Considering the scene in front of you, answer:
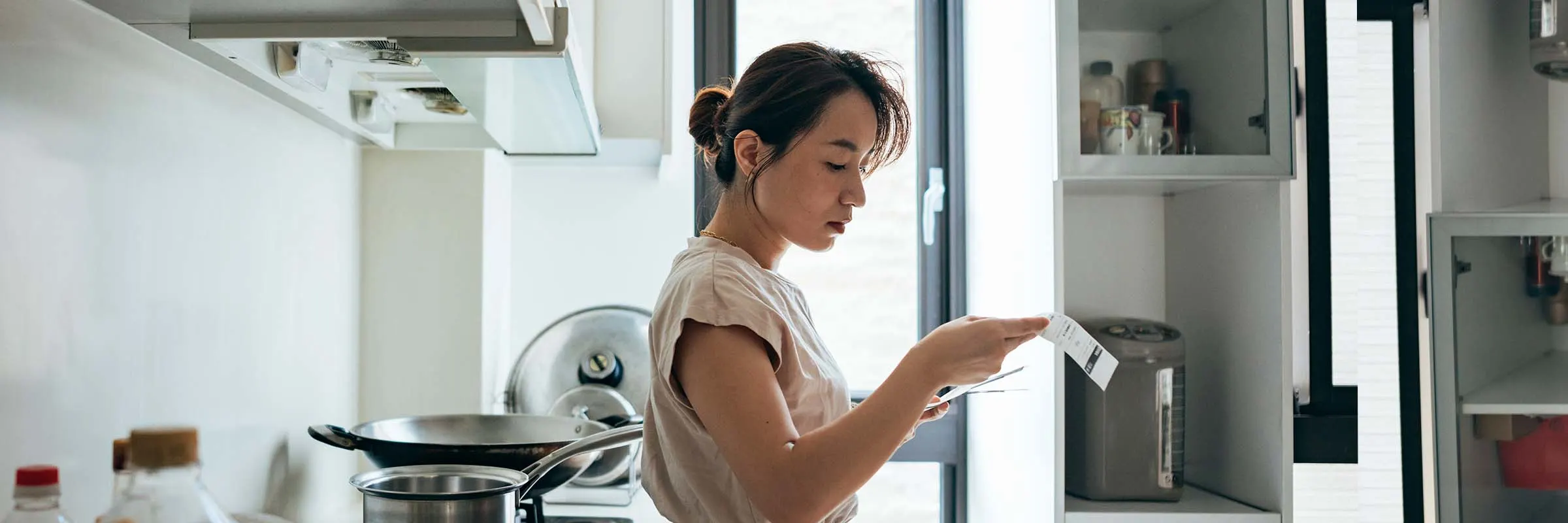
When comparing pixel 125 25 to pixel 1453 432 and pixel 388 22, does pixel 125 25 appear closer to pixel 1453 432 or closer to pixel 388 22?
pixel 388 22

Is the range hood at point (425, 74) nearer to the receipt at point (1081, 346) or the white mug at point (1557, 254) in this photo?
the receipt at point (1081, 346)

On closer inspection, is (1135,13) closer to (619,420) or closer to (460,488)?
(619,420)

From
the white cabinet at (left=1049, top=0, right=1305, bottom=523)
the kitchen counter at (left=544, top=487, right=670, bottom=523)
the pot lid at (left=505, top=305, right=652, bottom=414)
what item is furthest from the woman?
the pot lid at (left=505, top=305, right=652, bottom=414)

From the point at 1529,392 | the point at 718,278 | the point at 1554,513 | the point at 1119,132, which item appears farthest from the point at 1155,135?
the point at 718,278

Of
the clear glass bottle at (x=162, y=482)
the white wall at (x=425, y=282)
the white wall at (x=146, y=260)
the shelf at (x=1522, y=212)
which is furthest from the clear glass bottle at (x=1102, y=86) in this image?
the clear glass bottle at (x=162, y=482)

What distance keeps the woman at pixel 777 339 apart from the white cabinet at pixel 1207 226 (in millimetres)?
634

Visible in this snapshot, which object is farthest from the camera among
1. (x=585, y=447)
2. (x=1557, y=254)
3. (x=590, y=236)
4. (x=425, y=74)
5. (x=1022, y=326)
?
(x=590, y=236)

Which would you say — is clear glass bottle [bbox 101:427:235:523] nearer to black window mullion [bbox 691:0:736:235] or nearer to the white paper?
the white paper

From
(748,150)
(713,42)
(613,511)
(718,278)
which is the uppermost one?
(713,42)

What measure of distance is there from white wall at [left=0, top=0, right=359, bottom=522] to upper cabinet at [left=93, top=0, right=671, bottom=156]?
0.19 ft

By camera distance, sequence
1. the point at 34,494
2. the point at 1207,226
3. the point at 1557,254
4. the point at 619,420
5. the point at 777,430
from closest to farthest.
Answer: the point at 34,494 < the point at 777,430 < the point at 1557,254 < the point at 619,420 < the point at 1207,226

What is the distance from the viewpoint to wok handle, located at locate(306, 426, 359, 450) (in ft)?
3.99

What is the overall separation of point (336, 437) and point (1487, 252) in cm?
158

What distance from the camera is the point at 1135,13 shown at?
1673 millimetres
